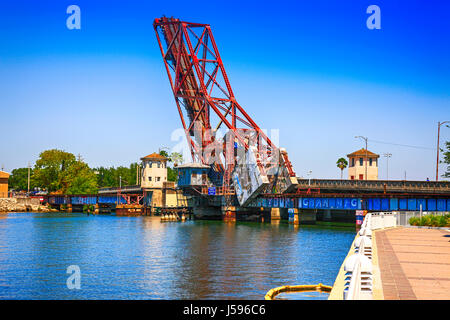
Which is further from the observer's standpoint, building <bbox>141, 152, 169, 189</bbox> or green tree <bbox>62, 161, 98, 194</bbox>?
green tree <bbox>62, 161, 98, 194</bbox>

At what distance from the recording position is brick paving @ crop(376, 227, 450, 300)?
519 inches

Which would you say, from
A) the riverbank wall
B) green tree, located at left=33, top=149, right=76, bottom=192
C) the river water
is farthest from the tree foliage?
the river water

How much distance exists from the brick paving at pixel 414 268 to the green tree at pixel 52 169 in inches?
5695

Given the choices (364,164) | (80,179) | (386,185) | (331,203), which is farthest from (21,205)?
(331,203)

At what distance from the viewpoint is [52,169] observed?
159625 millimetres

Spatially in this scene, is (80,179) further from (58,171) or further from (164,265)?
(164,265)

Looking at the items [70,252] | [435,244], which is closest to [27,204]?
[70,252]

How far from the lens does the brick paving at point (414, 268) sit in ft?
43.2

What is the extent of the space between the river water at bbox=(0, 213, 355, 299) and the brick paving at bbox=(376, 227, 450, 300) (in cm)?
433

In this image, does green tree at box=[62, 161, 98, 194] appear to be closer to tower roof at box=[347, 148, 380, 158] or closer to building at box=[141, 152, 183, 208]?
building at box=[141, 152, 183, 208]

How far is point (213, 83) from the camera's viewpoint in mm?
86312

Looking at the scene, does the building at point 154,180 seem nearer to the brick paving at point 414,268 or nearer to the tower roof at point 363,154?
the tower roof at point 363,154

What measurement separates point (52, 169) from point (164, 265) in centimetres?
13421
